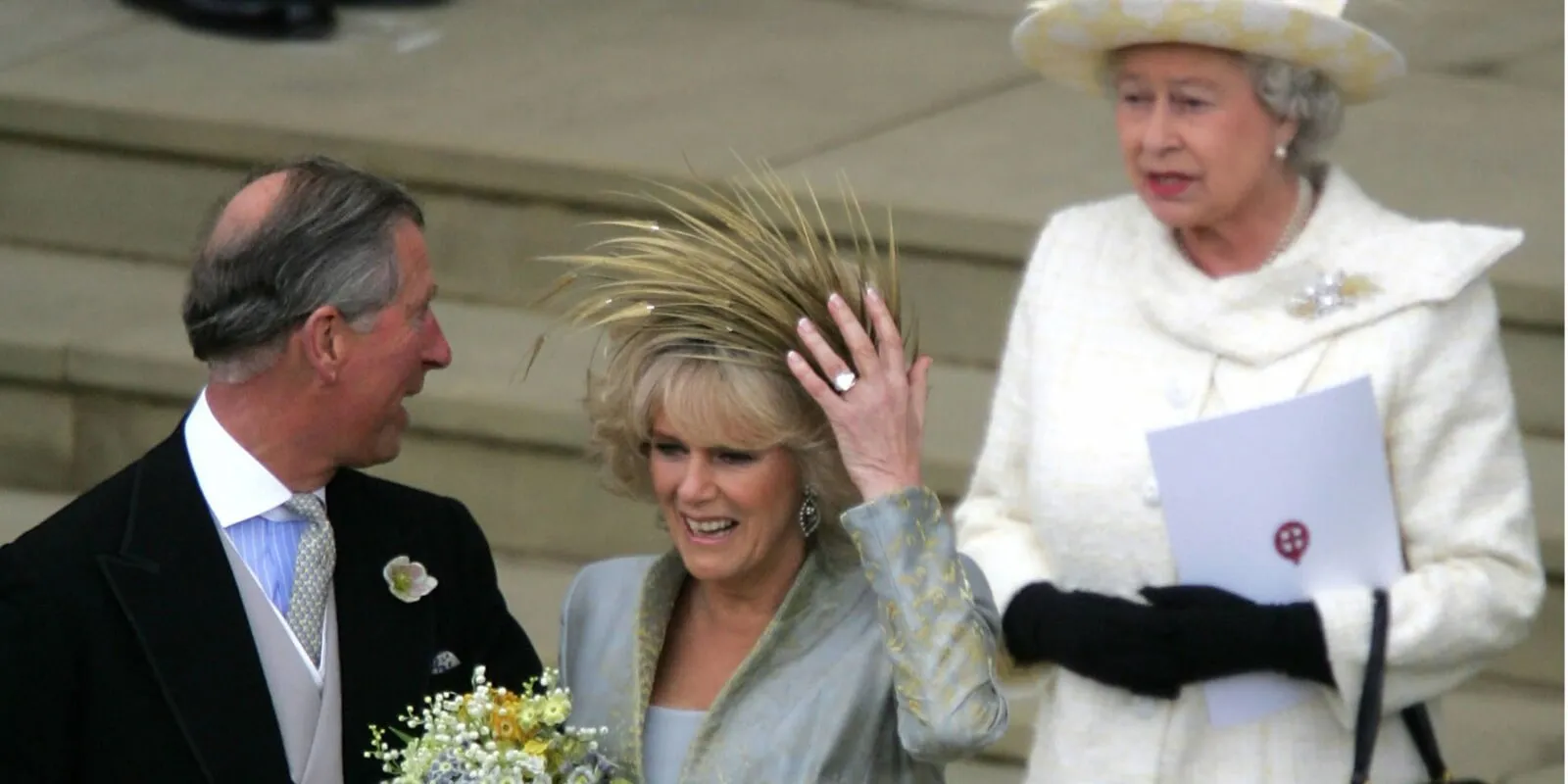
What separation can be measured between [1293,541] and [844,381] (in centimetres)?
63

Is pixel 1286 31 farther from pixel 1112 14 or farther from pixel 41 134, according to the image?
pixel 41 134

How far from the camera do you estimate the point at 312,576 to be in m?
2.79

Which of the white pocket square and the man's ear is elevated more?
the man's ear

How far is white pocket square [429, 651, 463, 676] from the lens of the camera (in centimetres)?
290

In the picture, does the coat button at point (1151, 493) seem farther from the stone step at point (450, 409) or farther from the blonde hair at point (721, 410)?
the stone step at point (450, 409)

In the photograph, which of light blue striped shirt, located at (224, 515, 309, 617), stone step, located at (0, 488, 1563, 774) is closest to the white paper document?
light blue striped shirt, located at (224, 515, 309, 617)

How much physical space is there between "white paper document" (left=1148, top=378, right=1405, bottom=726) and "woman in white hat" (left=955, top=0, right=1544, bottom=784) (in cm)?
3

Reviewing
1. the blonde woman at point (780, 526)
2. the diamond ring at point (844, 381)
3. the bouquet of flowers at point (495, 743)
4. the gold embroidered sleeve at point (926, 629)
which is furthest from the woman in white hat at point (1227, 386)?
the bouquet of flowers at point (495, 743)

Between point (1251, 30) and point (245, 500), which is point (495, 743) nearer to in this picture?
point (245, 500)

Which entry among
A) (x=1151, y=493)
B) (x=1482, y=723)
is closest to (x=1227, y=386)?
(x=1151, y=493)

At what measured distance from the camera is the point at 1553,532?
446 cm

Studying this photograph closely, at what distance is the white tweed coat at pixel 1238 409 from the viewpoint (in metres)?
2.92

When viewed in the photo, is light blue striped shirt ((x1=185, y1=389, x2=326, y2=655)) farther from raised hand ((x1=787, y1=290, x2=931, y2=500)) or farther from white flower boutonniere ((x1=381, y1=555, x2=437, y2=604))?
raised hand ((x1=787, y1=290, x2=931, y2=500))

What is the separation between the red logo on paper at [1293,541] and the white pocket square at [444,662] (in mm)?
958
